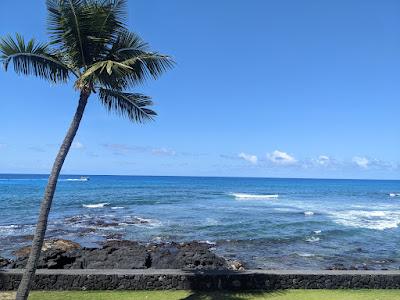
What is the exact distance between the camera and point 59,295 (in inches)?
376

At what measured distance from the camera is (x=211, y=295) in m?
9.85

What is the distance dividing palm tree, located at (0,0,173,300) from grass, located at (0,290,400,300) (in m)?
1.83

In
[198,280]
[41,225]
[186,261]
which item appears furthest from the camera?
[186,261]

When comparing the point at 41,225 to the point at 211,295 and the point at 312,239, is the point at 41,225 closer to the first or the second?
the point at 211,295

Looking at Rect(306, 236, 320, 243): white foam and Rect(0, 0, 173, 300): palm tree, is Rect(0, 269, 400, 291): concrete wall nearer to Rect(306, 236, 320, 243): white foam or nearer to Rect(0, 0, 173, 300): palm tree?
Rect(0, 0, 173, 300): palm tree

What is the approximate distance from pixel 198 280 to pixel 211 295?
1.65ft

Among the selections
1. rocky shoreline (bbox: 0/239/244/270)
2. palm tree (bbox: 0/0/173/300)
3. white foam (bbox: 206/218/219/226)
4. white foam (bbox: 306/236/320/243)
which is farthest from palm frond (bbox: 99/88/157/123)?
white foam (bbox: 206/218/219/226)

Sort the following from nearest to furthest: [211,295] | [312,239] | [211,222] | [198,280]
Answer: [211,295] < [198,280] < [312,239] < [211,222]

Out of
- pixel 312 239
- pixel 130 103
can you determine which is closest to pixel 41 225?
pixel 130 103

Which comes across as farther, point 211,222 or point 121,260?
point 211,222

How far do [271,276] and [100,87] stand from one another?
5901 mm

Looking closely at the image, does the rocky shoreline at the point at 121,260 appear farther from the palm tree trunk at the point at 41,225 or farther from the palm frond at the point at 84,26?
the palm frond at the point at 84,26

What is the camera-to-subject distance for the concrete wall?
9.93m

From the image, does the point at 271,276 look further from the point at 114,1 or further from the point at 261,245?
the point at 261,245
